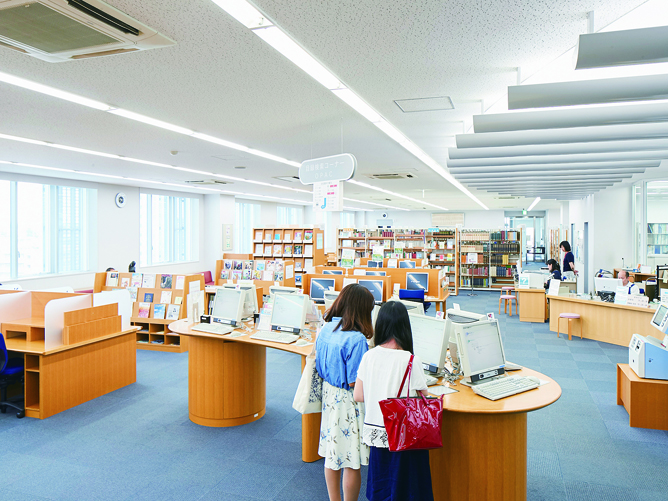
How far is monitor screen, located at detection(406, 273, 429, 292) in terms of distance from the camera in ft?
25.5

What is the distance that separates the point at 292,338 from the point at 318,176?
101 inches

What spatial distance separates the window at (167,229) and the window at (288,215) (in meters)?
5.71

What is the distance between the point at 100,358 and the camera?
5.10 metres

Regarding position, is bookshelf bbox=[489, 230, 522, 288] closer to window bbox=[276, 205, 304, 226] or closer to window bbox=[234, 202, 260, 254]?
window bbox=[234, 202, 260, 254]

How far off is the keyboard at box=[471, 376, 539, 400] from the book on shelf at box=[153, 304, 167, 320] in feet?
18.9

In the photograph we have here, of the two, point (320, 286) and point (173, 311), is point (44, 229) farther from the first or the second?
point (320, 286)

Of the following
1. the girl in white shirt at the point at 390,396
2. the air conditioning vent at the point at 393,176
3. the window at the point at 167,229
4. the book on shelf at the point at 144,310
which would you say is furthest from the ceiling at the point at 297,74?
the window at the point at 167,229

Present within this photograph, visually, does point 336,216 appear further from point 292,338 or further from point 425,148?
point 292,338

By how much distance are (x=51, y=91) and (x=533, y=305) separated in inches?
Answer: 363

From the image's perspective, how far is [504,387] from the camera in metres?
2.82

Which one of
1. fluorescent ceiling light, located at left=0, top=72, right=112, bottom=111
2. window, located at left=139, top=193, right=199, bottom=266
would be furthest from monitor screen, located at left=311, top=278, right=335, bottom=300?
window, located at left=139, top=193, right=199, bottom=266

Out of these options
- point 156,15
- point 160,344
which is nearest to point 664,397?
point 156,15

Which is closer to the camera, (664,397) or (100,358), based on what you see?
(664,397)

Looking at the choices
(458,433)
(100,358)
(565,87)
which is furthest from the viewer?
(100,358)
